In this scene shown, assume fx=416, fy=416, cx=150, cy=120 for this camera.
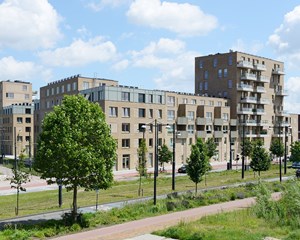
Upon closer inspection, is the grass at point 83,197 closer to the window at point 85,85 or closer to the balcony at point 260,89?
the window at point 85,85

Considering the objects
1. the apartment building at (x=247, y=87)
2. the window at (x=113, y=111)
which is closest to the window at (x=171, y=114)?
the window at (x=113, y=111)

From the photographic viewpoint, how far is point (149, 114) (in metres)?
69.4

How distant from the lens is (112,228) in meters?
22.3

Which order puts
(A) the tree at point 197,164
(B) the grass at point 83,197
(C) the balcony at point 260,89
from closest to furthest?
(B) the grass at point 83,197 → (A) the tree at point 197,164 → (C) the balcony at point 260,89

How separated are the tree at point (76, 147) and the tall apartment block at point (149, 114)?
103 feet

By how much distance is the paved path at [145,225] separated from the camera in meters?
20.3

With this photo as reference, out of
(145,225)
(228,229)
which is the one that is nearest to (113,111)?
(145,225)

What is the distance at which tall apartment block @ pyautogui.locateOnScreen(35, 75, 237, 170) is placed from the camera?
64688 millimetres

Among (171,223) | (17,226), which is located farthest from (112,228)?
(17,226)

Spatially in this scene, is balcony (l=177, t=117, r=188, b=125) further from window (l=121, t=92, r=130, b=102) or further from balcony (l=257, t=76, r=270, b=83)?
balcony (l=257, t=76, r=270, b=83)

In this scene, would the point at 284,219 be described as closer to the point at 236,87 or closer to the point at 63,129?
the point at 63,129

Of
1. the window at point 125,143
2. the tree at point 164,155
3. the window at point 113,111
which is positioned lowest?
the tree at point 164,155

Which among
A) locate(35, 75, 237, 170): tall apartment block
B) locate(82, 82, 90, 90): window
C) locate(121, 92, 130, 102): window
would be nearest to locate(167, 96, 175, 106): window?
locate(35, 75, 237, 170): tall apartment block

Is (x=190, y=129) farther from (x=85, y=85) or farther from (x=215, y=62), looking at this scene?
(x=85, y=85)
